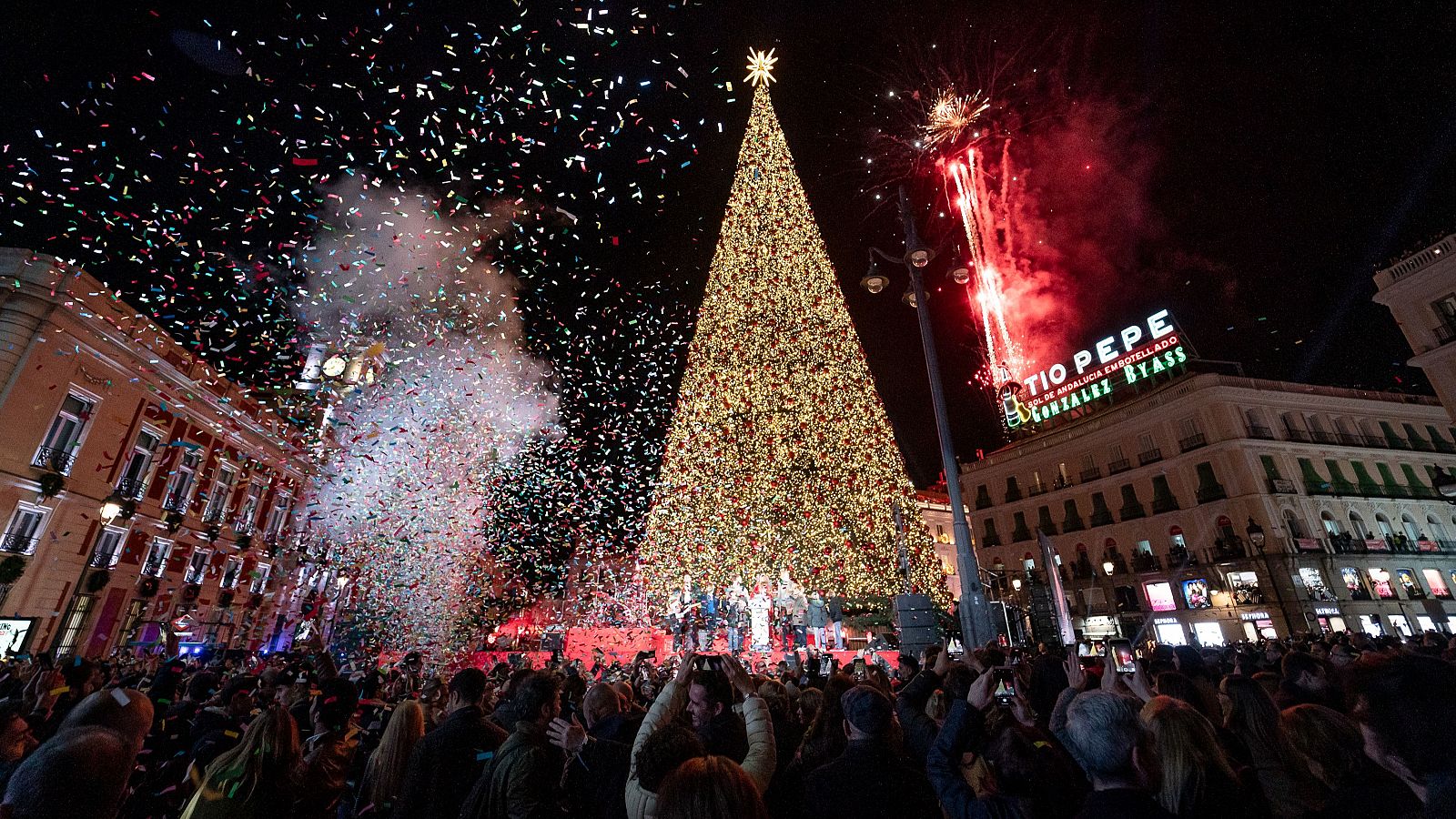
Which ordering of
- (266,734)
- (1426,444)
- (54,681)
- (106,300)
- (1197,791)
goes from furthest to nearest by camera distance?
(1426,444) < (106,300) < (54,681) < (266,734) < (1197,791)

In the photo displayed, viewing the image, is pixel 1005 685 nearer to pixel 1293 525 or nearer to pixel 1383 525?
pixel 1293 525

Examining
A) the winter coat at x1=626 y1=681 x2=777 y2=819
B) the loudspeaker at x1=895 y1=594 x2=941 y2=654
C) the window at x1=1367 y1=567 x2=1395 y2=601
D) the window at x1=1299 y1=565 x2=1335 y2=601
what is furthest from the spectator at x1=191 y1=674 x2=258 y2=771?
the window at x1=1367 y1=567 x2=1395 y2=601

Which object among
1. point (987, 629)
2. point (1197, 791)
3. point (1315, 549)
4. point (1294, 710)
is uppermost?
point (1315, 549)

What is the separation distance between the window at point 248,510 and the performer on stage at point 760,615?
2341cm

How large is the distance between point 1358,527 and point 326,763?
42025 mm

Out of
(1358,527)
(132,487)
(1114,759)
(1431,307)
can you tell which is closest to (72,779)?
(1114,759)

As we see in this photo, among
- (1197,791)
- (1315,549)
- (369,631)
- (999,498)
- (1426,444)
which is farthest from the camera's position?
(999,498)

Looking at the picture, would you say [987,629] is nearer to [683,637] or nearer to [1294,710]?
[1294,710]

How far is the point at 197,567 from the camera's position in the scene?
2381 centimetres

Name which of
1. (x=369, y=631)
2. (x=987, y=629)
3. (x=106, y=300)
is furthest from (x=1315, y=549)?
(x=106, y=300)

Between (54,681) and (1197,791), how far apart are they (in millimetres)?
8102

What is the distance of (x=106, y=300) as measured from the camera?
57.9ft

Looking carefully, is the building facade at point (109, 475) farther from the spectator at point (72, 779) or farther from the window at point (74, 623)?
the spectator at point (72, 779)

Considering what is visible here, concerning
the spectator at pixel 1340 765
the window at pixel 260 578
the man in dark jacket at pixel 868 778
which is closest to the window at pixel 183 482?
the window at pixel 260 578
